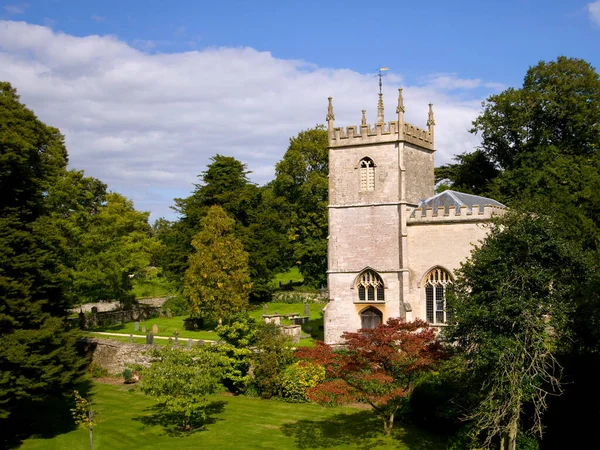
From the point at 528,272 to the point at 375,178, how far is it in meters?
16.1

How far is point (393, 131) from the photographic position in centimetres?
3284

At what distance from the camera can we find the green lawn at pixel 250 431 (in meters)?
22.0

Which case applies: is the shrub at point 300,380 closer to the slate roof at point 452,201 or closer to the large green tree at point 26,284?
the large green tree at point 26,284

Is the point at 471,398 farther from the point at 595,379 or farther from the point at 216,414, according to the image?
the point at 216,414

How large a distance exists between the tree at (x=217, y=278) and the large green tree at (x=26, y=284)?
1302 centimetres

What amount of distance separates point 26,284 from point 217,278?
1570 cm

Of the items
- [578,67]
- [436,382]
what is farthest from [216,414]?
[578,67]

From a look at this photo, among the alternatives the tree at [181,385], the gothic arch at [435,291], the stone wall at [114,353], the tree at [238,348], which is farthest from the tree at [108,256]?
the gothic arch at [435,291]

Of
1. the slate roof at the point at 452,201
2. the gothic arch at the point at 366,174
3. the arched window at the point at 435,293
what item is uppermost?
the gothic arch at the point at 366,174

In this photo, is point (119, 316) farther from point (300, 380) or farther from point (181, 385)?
point (181, 385)

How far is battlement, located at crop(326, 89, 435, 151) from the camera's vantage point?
3281cm

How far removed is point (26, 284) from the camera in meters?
24.4

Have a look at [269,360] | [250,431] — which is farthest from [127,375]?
[250,431]

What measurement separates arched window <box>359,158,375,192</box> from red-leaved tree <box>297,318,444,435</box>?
1147 cm
